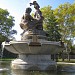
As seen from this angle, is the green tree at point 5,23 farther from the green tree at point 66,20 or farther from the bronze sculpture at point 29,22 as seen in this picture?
the bronze sculpture at point 29,22

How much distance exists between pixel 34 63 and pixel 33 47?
1.03m

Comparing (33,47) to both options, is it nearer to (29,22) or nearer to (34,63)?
(34,63)

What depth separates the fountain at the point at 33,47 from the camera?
1340 centimetres

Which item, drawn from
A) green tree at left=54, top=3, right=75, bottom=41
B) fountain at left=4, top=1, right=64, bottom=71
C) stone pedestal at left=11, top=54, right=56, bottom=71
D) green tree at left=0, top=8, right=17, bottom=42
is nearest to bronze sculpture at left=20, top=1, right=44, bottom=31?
fountain at left=4, top=1, right=64, bottom=71

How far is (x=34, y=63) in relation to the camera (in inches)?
544

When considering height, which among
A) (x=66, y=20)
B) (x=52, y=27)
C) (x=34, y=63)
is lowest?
(x=34, y=63)

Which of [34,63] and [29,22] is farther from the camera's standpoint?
[29,22]

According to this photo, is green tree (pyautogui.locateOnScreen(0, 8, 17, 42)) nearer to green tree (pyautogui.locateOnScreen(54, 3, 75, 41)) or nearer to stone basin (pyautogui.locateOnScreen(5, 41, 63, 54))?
green tree (pyautogui.locateOnScreen(54, 3, 75, 41))

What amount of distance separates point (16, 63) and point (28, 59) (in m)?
0.76

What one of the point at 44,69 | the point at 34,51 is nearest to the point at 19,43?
the point at 34,51

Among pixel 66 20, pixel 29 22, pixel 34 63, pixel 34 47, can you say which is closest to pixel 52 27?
pixel 66 20

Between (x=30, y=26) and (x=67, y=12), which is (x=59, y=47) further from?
(x=67, y=12)

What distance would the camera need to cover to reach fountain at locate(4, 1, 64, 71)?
1340 centimetres

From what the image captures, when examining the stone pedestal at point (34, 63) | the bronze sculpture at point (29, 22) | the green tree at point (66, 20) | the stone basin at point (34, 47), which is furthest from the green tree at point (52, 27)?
the stone basin at point (34, 47)
